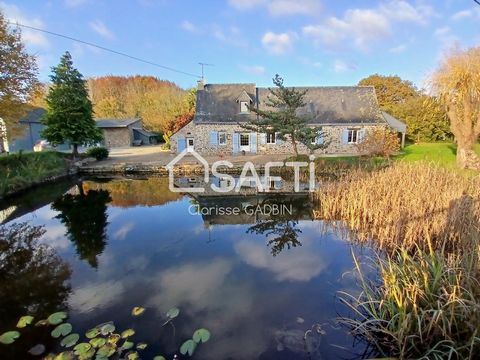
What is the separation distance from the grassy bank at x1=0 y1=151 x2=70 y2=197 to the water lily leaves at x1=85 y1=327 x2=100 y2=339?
31.2 feet

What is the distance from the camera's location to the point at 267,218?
7.87 m

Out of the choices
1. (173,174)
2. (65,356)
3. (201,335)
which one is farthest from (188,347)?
(173,174)

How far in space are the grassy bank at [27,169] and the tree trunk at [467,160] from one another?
60.2 feet

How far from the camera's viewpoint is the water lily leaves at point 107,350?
3.03 metres

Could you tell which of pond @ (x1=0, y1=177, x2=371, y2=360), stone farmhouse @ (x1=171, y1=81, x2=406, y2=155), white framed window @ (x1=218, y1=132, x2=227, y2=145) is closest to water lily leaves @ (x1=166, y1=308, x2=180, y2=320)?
pond @ (x1=0, y1=177, x2=371, y2=360)

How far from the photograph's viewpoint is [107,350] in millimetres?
3092

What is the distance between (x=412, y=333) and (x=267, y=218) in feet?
16.7

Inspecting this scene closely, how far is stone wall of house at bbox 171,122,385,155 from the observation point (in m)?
19.1

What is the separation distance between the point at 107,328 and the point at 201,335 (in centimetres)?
117

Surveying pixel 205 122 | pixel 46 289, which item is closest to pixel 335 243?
pixel 46 289

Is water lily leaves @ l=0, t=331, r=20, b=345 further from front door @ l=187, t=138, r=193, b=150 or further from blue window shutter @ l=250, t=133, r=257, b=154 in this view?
front door @ l=187, t=138, r=193, b=150

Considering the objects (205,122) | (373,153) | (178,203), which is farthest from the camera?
(205,122)

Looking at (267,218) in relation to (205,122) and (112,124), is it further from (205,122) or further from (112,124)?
(112,124)

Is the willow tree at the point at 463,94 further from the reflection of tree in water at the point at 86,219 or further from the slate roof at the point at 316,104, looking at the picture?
the reflection of tree in water at the point at 86,219
